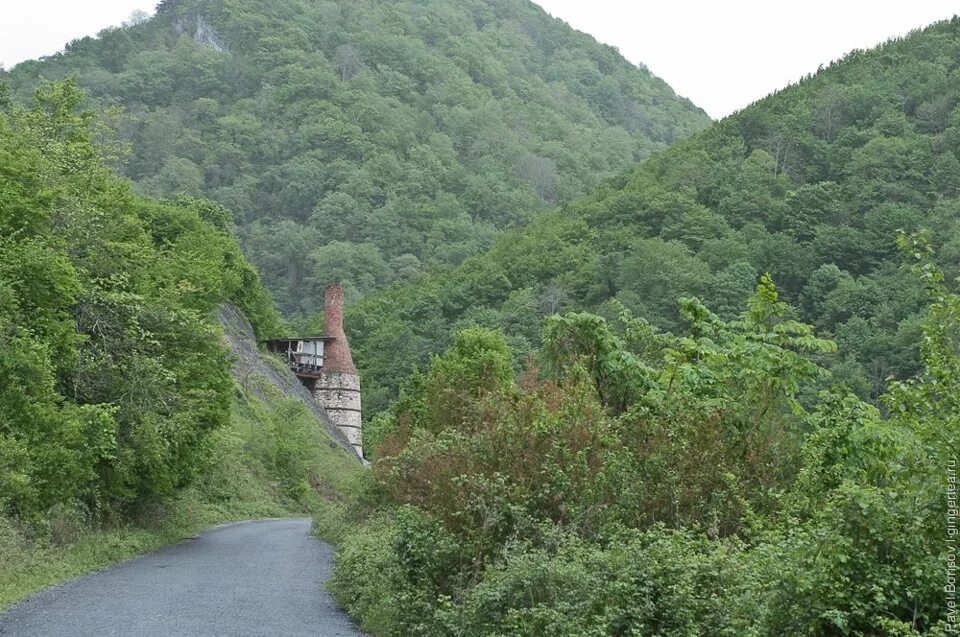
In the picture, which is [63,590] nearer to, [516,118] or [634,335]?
[634,335]

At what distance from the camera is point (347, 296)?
10762 centimetres

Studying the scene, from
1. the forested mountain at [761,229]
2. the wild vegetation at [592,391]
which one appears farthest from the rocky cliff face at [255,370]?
the forested mountain at [761,229]

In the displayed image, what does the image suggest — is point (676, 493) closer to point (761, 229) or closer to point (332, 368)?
point (332, 368)

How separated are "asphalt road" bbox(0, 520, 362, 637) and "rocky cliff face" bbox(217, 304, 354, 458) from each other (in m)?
30.0

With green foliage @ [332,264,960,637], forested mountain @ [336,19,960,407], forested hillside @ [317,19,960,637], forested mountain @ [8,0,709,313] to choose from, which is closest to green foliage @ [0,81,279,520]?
forested hillside @ [317,19,960,637]

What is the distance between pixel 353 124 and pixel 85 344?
5000 inches

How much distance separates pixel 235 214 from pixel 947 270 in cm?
9523

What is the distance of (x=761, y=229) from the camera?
7194 centimetres

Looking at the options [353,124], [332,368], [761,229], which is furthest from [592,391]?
[353,124]

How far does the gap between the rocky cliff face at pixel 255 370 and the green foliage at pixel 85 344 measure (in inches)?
879

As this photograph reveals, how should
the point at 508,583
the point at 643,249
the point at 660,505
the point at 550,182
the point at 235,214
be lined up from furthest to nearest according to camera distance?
the point at 550,182
the point at 235,214
the point at 643,249
the point at 660,505
the point at 508,583

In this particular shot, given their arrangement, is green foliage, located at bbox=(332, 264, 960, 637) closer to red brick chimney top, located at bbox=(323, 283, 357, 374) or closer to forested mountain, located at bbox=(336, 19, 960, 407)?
forested mountain, located at bbox=(336, 19, 960, 407)

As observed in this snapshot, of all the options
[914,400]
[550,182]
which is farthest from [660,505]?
[550,182]

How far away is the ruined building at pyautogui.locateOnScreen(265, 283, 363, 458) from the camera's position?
215ft
